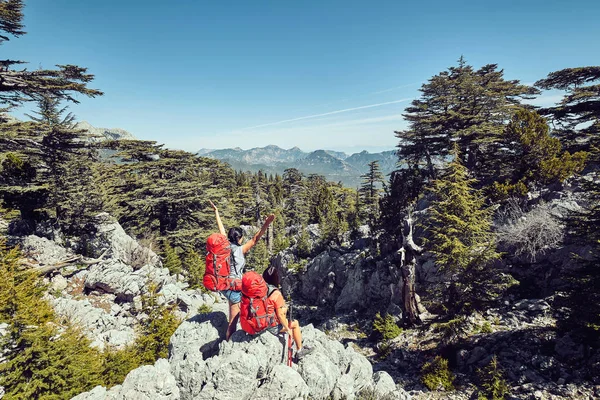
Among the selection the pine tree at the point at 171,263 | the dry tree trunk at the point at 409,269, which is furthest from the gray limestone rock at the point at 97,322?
the dry tree trunk at the point at 409,269

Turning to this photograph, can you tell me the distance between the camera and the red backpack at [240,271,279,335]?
5223 millimetres

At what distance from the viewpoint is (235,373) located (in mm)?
5258

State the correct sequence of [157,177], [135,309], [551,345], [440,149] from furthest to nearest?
[157,177]
[440,149]
[135,309]
[551,345]

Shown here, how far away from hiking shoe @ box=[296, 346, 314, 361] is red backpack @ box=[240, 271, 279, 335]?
1.65 m

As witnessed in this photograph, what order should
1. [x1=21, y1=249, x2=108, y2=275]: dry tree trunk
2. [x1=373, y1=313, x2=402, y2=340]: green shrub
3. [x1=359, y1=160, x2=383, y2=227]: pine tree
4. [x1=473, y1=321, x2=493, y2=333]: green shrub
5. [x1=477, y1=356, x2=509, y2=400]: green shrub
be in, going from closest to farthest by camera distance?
[x1=477, y1=356, x2=509, y2=400]: green shrub → [x1=473, y1=321, x2=493, y2=333]: green shrub → [x1=21, y1=249, x2=108, y2=275]: dry tree trunk → [x1=373, y1=313, x2=402, y2=340]: green shrub → [x1=359, y1=160, x2=383, y2=227]: pine tree

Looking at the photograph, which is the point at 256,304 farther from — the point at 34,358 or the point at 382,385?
the point at 34,358

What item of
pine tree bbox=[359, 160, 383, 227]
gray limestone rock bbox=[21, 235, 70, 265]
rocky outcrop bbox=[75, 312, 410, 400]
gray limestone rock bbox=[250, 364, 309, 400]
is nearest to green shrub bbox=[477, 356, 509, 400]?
rocky outcrop bbox=[75, 312, 410, 400]

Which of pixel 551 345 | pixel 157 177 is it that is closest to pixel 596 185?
pixel 551 345

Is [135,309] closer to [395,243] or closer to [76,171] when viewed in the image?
[76,171]

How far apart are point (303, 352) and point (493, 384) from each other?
818cm

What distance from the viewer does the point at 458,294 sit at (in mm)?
12961

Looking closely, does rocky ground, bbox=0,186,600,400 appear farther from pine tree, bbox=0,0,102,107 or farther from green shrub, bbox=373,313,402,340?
pine tree, bbox=0,0,102,107

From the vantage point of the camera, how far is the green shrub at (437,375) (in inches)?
443

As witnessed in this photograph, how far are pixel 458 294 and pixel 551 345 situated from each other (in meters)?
3.50
